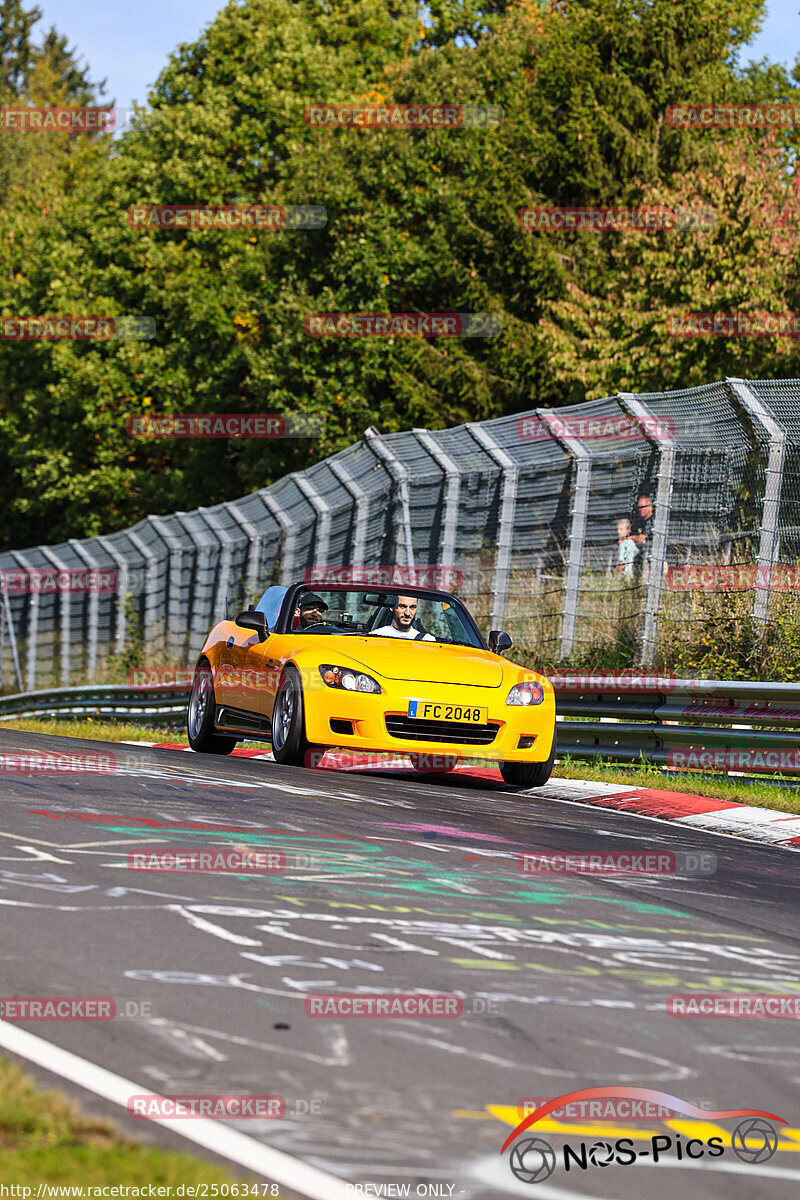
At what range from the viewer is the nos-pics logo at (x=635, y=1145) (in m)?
3.84

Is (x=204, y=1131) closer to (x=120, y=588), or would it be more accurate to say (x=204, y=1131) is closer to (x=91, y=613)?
(x=120, y=588)

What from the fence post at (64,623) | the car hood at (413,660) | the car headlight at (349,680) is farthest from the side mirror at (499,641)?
the fence post at (64,623)

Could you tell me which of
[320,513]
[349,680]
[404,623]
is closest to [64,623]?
[320,513]

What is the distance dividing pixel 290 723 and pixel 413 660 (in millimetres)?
1011

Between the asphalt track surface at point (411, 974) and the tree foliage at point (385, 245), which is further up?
the tree foliage at point (385, 245)

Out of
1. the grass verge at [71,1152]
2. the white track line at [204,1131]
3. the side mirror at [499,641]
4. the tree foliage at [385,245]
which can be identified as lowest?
the white track line at [204,1131]

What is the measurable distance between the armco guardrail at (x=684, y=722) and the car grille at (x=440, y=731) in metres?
1.87

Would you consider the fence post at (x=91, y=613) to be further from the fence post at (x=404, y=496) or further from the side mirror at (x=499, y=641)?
the side mirror at (x=499, y=641)

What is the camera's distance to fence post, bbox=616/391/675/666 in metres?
15.2

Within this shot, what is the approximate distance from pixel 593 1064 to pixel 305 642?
26.4 ft

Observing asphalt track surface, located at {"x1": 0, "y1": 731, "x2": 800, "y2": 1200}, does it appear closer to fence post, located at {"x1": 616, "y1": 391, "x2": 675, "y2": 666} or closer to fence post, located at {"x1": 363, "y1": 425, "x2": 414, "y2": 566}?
fence post, located at {"x1": 616, "y1": 391, "x2": 675, "y2": 666}

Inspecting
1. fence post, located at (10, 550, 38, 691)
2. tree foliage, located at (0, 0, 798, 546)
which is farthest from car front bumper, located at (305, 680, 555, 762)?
fence post, located at (10, 550, 38, 691)

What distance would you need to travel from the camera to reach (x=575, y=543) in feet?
53.7

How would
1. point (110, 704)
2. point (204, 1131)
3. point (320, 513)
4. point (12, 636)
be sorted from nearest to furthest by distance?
1. point (204, 1131)
2. point (320, 513)
3. point (110, 704)
4. point (12, 636)
